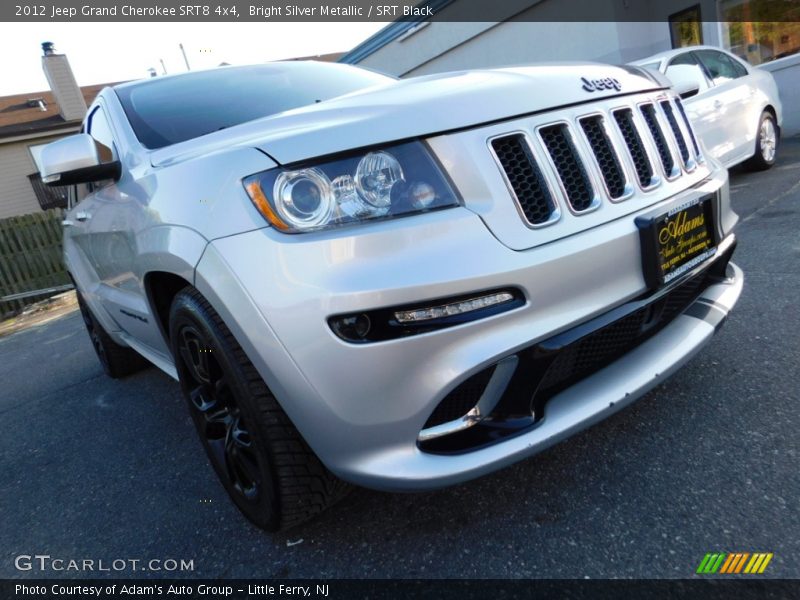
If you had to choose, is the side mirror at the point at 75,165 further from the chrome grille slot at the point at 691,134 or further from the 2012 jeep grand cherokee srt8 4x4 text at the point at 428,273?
the chrome grille slot at the point at 691,134

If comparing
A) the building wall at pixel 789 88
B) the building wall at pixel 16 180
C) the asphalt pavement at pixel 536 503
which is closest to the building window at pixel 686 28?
the building wall at pixel 789 88

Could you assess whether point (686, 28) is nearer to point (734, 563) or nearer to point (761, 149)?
point (761, 149)

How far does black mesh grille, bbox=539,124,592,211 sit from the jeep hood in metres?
0.08

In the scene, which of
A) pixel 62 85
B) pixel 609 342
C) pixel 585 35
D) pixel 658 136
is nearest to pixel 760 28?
pixel 585 35

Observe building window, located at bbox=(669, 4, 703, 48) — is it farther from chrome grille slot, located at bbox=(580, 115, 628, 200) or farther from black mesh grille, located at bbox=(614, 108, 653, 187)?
chrome grille slot, located at bbox=(580, 115, 628, 200)

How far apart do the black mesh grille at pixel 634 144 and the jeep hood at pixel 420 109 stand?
0.08 m

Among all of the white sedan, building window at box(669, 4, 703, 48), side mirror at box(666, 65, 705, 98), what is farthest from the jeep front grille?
building window at box(669, 4, 703, 48)

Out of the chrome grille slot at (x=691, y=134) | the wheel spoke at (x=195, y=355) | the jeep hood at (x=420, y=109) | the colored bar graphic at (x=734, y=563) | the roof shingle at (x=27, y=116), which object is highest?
the roof shingle at (x=27, y=116)

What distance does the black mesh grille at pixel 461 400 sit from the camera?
1537 millimetres

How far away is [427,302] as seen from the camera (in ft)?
4.75

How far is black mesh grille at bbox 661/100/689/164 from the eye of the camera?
214 cm

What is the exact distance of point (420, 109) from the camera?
1.62 m

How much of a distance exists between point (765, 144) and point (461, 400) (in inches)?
252

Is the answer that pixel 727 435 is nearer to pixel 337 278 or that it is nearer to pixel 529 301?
pixel 529 301
